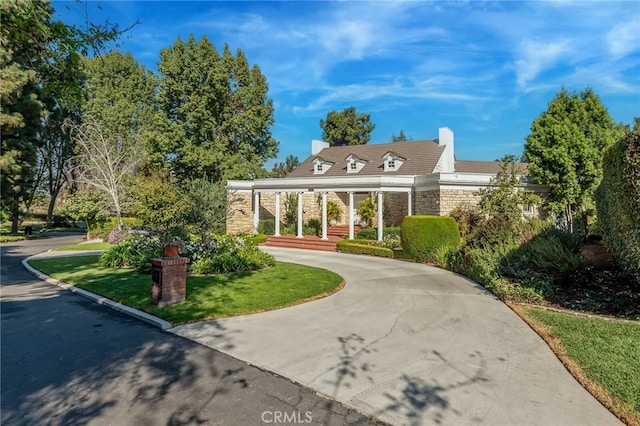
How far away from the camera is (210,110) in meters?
28.7

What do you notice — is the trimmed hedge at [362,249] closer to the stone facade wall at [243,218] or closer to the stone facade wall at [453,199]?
the stone facade wall at [453,199]

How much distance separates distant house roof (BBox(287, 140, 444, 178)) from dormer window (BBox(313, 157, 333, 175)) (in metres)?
0.40

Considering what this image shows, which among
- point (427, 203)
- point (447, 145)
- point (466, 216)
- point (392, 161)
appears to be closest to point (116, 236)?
point (427, 203)

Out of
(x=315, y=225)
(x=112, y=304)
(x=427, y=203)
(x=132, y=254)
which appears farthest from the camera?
(x=315, y=225)

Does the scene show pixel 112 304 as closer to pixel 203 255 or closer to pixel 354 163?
A: pixel 203 255

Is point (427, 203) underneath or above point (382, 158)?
underneath

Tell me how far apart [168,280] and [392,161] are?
67.9 ft

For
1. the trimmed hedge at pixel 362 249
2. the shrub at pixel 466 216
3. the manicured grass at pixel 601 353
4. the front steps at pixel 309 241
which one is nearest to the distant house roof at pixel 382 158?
the front steps at pixel 309 241

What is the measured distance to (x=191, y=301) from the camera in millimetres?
7441

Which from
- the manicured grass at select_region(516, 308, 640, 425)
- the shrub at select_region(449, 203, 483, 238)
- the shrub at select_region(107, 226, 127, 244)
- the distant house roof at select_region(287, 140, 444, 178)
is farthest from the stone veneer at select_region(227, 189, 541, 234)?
the manicured grass at select_region(516, 308, 640, 425)

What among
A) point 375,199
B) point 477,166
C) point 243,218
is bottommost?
point 243,218

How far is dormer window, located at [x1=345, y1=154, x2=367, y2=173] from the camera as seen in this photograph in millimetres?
26516

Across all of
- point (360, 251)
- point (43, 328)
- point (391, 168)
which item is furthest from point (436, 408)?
point (391, 168)

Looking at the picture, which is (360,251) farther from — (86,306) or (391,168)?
(86,306)
